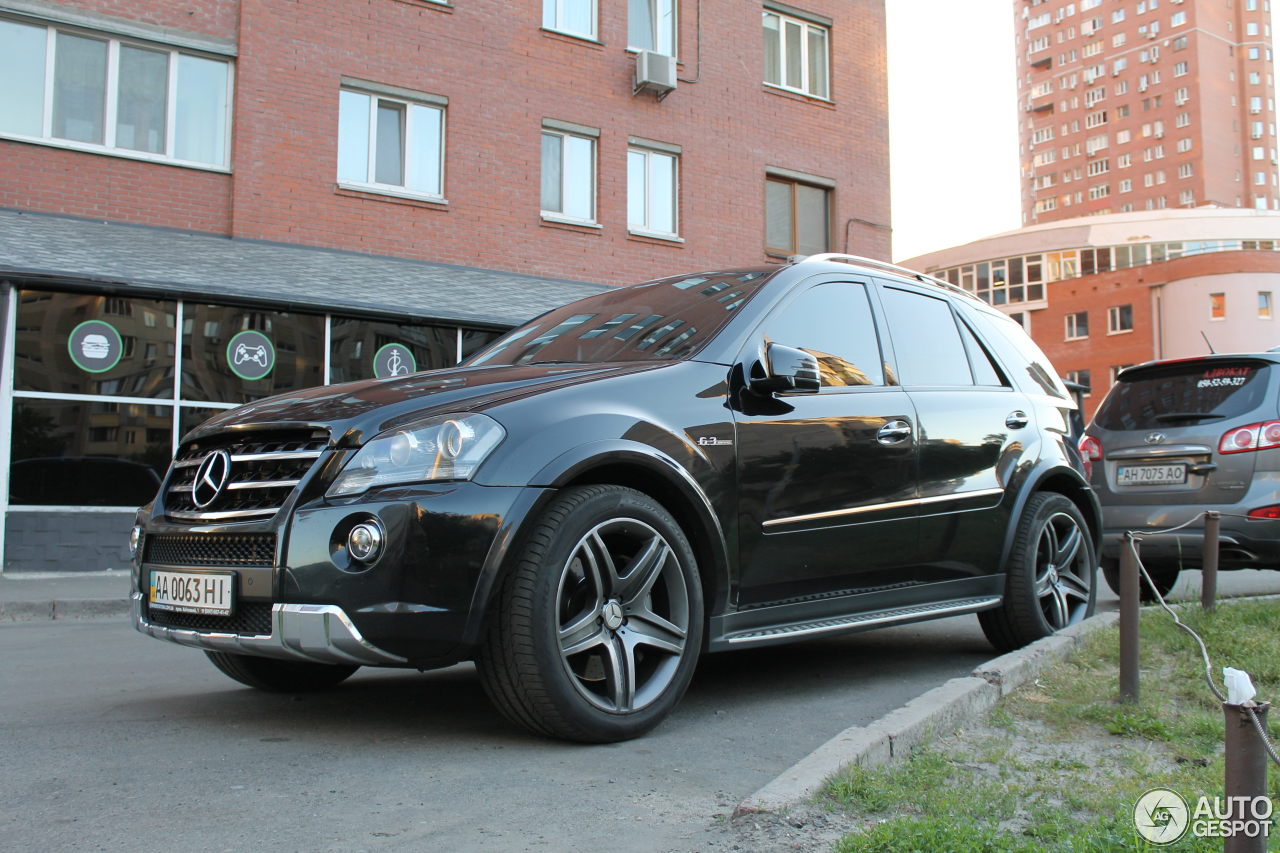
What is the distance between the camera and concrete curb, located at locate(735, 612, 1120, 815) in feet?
9.55

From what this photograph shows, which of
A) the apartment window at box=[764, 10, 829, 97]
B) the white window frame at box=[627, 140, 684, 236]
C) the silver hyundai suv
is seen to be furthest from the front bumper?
the apartment window at box=[764, 10, 829, 97]

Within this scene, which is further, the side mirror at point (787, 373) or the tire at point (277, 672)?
the tire at point (277, 672)

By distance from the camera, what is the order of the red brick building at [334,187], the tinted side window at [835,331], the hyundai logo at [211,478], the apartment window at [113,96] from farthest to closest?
the apartment window at [113,96]
the red brick building at [334,187]
the tinted side window at [835,331]
the hyundai logo at [211,478]

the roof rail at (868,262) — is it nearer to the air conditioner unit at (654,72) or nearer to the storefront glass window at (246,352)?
the storefront glass window at (246,352)

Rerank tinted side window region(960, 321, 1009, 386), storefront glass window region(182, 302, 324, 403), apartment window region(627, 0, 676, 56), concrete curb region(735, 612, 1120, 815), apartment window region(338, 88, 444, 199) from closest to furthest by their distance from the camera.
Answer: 1. concrete curb region(735, 612, 1120, 815)
2. tinted side window region(960, 321, 1009, 386)
3. storefront glass window region(182, 302, 324, 403)
4. apartment window region(338, 88, 444, 199)
5. apartment window region(627, 0, 676, 56)

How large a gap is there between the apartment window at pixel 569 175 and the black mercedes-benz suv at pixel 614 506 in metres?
12.9

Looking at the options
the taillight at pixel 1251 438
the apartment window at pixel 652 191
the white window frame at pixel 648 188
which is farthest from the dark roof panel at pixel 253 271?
the taillight at pixel 1251 438

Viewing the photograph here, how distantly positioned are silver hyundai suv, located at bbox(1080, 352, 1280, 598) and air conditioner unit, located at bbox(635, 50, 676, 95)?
11.7 m

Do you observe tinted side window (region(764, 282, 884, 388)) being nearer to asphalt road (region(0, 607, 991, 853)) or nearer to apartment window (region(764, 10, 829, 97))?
asphalt road (region(0, 607, 991, 853))

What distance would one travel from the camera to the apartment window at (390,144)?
16.1 metres

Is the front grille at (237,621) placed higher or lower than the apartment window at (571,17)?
lower

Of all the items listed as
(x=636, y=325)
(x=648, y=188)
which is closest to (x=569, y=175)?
(x=648, y=188)

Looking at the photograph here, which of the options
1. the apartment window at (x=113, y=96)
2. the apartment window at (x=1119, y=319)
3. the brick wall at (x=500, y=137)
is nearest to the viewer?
the apartment window at (x=113, y=96)

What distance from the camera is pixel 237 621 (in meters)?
3.54
